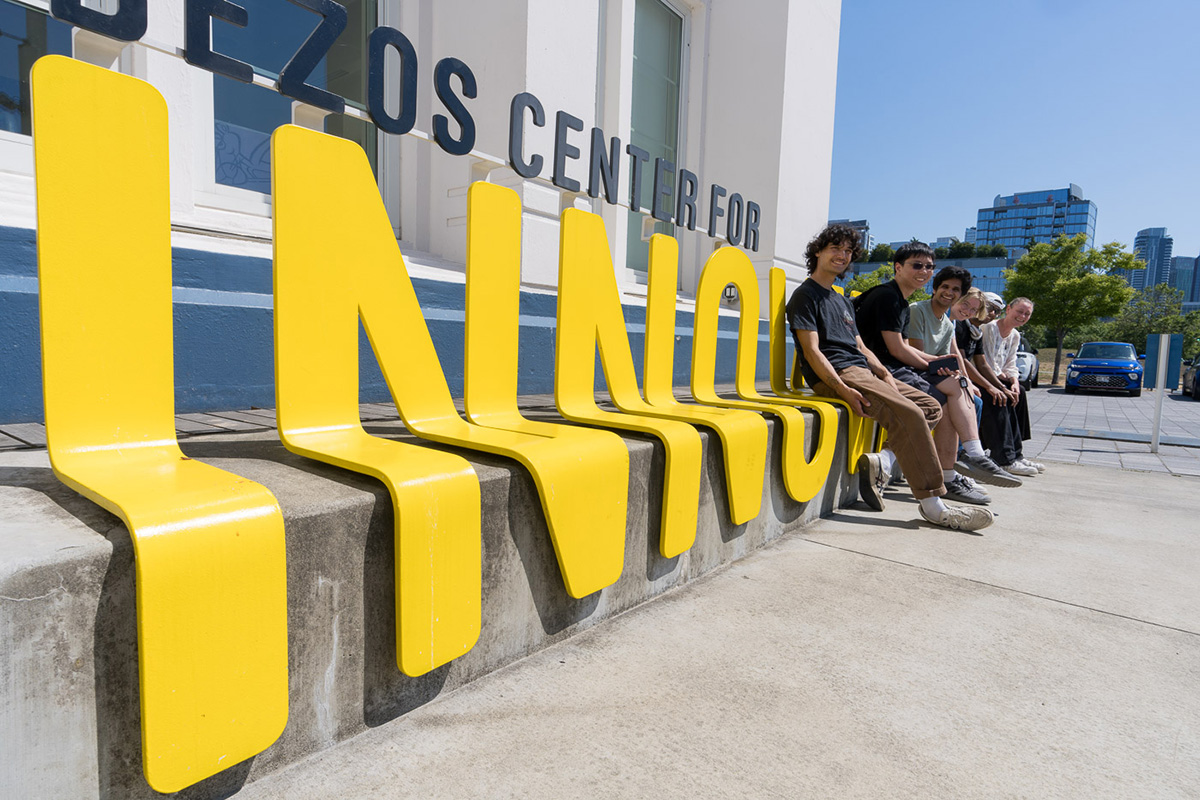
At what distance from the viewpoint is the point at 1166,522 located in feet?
13.3

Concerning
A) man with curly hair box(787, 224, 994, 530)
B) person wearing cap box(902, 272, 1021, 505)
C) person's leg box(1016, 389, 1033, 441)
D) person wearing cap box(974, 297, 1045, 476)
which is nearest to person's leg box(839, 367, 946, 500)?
man with curly hair box(787, 224, 994, 530)

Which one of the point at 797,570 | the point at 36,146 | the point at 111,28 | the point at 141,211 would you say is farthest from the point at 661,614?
the point at 111,28

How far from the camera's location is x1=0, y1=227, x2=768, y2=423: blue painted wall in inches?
99.6

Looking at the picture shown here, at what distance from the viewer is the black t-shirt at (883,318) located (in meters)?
4.52

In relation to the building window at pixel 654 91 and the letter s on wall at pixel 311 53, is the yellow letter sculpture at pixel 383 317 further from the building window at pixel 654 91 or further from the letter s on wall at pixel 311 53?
the building window at pixel 654 91

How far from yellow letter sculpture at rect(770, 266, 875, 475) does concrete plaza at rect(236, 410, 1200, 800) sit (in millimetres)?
1159

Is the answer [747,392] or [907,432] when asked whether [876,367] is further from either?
[747,392]

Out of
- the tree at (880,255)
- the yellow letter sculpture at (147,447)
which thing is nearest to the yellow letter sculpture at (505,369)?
the yellow letter sculpture at (147,447)

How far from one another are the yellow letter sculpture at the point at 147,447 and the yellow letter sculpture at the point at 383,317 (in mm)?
319

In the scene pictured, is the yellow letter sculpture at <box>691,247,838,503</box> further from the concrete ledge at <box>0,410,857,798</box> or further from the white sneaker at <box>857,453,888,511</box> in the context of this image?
the concrete ledge at <box>0,410,857,798</box>

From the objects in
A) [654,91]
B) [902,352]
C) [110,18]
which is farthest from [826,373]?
[654,91]

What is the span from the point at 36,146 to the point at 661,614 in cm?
217

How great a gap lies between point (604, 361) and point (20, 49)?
11.4ft

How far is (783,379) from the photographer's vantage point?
4.46 m
